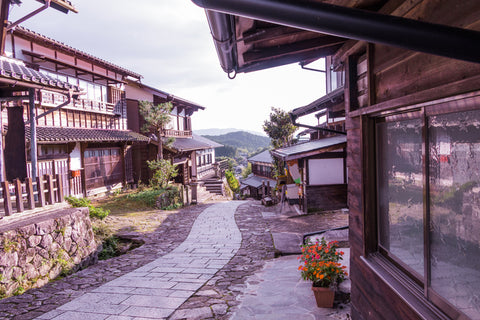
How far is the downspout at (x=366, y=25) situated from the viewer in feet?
4.64

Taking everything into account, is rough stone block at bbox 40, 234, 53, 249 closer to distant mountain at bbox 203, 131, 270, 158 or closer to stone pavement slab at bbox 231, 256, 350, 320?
stone pavement slab at bbox 231, 256, 350, 320

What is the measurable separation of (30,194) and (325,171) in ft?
33.7

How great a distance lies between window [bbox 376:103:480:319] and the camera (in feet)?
6.30

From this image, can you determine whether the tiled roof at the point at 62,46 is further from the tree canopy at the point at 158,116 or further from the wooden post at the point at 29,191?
the wooden post at the point at 29,191

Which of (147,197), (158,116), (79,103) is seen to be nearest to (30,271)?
(147,197)

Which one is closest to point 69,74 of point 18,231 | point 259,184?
point 18,231

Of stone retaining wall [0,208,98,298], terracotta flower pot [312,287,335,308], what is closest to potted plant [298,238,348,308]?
terracotta flower pot [312,287,335,308]

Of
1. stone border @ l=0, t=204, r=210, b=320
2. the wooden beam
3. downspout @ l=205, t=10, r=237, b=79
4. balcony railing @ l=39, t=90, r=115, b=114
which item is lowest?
stone border @ l=0, t=204, r=210, b=320

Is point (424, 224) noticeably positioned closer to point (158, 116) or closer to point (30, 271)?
point (30, 271)

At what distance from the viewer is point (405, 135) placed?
2.64m

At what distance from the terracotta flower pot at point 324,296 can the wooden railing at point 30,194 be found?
6985 mm

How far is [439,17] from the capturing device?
203cm

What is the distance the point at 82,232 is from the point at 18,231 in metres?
1.98

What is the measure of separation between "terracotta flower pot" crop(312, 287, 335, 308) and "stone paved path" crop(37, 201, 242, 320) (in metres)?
2.31
